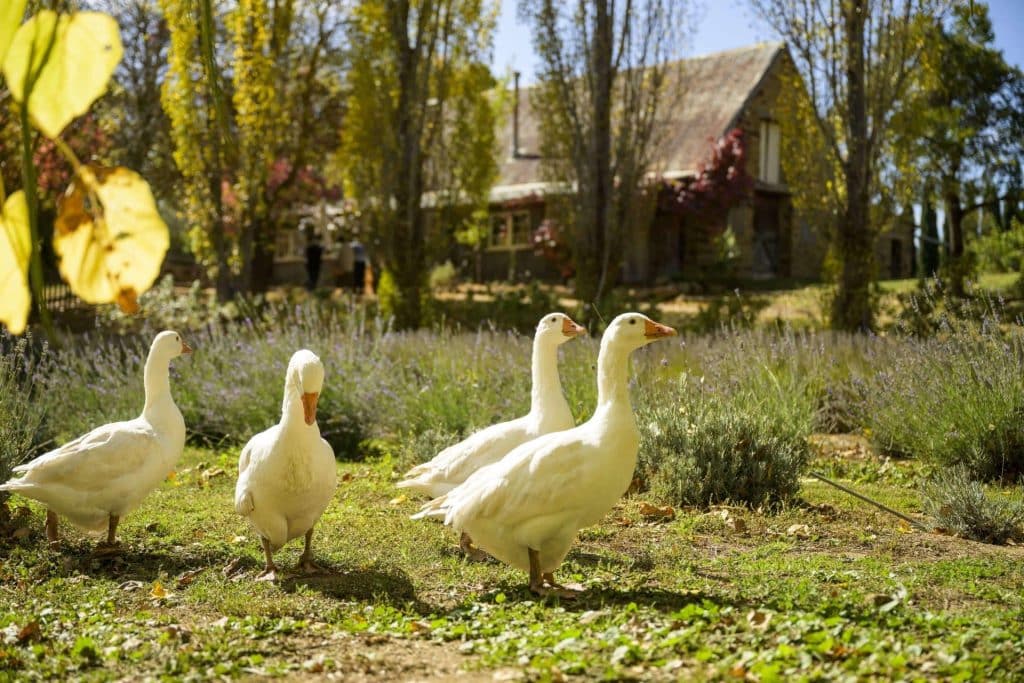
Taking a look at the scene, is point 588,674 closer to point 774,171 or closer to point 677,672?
point 677,672

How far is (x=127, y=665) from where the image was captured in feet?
13.1

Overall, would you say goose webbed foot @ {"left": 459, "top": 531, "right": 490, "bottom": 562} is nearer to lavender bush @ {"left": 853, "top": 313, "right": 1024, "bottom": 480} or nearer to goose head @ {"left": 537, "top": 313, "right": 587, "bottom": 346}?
goose head @ {"left": 537, "top": 313, "right": 587, "bottom": 346}

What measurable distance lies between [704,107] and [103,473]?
2476cm

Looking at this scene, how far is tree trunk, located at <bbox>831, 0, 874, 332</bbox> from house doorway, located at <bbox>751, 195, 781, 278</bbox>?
46.3ft

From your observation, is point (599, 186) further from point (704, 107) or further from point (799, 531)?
point (799, 531)

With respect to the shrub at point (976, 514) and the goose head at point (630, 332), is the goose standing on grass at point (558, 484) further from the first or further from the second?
the shrub at point (976, 514)

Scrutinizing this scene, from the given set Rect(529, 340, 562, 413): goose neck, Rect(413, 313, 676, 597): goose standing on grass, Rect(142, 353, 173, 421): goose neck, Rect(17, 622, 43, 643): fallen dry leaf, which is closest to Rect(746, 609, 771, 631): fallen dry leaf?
Rect(413, 313, 676, 597): goose standing on grass

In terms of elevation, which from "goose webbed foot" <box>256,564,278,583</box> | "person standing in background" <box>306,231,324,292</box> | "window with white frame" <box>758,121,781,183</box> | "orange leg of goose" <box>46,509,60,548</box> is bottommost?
"goose webbed foot" <box>256,564,278,583</box>

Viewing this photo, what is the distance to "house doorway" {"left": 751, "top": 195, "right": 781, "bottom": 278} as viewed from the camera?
95.1ft

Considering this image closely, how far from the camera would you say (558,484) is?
4703mm

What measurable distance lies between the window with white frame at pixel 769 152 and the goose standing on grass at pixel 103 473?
2489 centimetres


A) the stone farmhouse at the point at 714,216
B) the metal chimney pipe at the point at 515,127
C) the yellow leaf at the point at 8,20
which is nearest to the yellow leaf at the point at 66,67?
the yellow leaf at the point at 8,20

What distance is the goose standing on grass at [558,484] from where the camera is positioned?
4.70 metres

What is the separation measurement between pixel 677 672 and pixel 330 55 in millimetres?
21912
